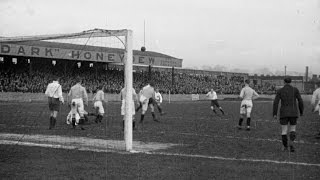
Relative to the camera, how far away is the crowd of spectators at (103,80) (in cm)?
3756

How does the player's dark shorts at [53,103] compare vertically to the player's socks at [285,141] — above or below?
above

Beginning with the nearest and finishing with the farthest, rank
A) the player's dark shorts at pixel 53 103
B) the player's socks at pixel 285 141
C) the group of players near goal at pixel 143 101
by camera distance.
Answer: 1. the player's socks at pixel 285 141
2. the group of players near goal at pixel 143 101
3. the player's dark shorts at pixel 53 103

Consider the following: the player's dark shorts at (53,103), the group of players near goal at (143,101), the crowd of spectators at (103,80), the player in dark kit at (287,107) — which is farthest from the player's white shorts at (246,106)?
the crowd of spectators at (103,80)

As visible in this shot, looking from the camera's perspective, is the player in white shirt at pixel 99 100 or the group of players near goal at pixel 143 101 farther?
the player in white shirt at pixel 99 100

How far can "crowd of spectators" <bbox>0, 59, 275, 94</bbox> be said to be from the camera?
123 feet

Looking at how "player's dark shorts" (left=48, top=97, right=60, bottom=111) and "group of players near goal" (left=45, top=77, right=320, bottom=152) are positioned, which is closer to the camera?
"group of players near goal" (left=45, top=77, right=320, bottom=152)

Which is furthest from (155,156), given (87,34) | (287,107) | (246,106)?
(246,106)

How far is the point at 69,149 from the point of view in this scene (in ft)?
35.4

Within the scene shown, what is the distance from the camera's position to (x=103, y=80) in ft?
129

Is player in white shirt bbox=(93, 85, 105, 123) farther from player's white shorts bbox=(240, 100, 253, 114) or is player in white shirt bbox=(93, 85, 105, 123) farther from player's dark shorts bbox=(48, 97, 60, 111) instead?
player's white shorts bbox=(240, 100, 253, 114)

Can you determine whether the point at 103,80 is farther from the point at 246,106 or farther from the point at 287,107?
the point at 287,107

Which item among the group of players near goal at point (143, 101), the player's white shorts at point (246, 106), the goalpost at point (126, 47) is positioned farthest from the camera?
the player's white shorts at point (246, 106)

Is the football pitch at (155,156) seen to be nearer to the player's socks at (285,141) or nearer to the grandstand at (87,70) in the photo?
the player's socks at (285,141)

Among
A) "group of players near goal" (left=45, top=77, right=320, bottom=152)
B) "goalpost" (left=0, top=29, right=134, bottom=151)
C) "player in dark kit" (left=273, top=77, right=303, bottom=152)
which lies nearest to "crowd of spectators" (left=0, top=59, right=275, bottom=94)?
"group of players near goal" (left=45, top=77, right=320, bottom=152)
